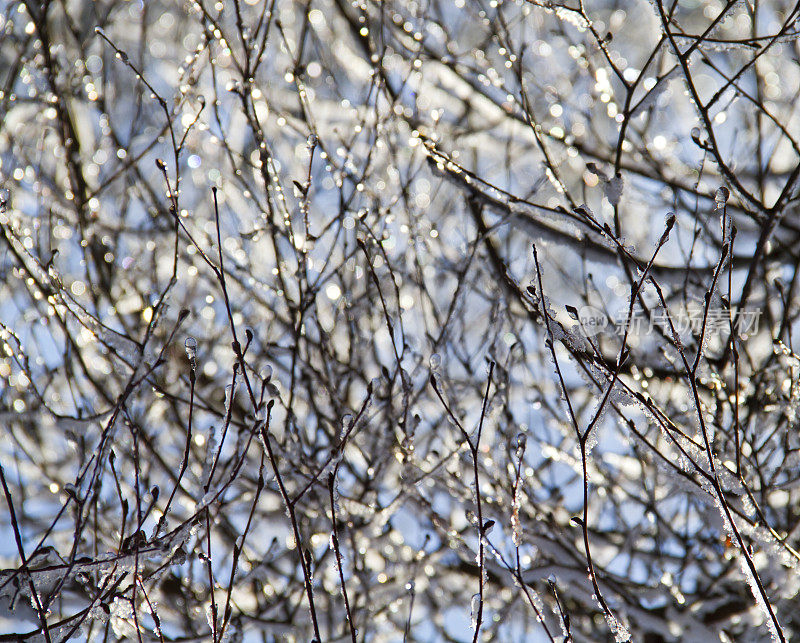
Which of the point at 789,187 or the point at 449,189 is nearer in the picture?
the point at 789,187

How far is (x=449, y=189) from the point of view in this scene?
149 inches

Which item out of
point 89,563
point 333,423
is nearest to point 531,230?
point 333,423

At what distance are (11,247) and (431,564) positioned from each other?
6.82ft

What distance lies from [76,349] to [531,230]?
1.80m

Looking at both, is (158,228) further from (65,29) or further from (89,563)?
(89,563)

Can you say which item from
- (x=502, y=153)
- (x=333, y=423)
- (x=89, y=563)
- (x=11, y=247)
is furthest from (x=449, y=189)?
(x=89, y=563)

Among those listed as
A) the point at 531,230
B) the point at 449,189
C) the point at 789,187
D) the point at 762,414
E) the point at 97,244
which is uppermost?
the point at 449,189

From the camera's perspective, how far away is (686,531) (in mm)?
2824

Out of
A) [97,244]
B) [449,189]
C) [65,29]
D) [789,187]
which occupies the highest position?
[65,29]

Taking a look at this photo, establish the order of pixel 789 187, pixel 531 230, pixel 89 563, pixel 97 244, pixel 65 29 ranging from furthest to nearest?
1. pixel 65 29
2. pixel 97 244
3. pixel 531 230
4. pixel 789 187
5. pixel 89 563

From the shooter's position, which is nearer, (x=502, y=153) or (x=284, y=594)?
(x=284, y=594)

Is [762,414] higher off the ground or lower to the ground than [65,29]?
lower

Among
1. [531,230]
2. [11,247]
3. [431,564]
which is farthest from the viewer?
[431,564]

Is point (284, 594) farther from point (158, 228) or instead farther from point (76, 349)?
point (158, 228)
